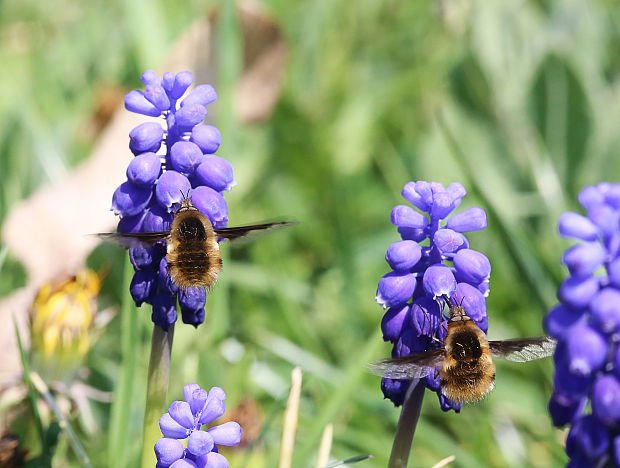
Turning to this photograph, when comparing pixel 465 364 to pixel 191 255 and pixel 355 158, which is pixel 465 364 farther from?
pixel 355 158

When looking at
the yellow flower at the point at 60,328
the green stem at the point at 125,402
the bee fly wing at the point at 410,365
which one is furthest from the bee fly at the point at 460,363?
the yellow flower at the point at 60,328

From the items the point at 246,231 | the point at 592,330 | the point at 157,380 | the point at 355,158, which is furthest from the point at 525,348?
the point at 355,158

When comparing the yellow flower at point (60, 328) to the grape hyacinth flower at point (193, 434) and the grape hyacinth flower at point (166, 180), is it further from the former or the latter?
the grape hyacinth flower at point (193, 434)

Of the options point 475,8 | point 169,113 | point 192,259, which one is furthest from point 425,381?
point 475,8

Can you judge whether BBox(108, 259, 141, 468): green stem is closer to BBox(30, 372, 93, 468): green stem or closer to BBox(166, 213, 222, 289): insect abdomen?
BBox(30, 372, 93, 468): green stem

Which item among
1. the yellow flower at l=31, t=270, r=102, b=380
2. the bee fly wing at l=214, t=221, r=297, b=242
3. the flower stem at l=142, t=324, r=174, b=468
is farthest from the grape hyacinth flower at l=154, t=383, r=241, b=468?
the yellow flower at l=31, t=270, r=102, b=380

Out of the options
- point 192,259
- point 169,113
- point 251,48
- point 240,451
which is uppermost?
point 251,48

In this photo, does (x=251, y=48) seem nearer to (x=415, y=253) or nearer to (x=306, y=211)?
(x=306, y=211)
